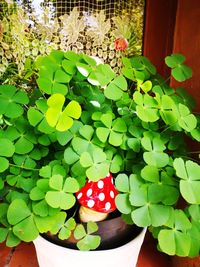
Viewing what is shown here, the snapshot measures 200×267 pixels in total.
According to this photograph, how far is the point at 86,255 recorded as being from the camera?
0.64m

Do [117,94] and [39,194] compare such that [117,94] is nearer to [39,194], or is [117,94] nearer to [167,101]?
[167,101]

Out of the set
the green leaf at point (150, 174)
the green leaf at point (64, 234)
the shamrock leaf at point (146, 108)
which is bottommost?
the green leaf at point (64, 234)

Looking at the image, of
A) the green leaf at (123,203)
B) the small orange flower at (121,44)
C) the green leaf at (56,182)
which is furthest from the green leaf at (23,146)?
the small orange flower at (121,44)

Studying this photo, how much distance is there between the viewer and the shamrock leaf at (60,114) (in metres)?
0.57

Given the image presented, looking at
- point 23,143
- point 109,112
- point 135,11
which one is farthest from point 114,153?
point 135,11

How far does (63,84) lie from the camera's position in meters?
0.67

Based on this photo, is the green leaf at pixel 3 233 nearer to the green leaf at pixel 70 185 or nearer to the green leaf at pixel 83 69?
the green leaf at pixel 70 185

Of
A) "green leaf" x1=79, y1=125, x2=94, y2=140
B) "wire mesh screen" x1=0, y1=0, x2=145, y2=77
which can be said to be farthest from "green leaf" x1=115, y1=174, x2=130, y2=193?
"wire mesh screen" x1=0, y1=0, x2=145, y2=77

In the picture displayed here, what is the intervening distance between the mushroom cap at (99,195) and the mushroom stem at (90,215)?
0.04 m

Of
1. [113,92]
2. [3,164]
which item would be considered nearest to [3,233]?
[3,164]

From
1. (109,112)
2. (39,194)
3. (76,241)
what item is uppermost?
(109,112)

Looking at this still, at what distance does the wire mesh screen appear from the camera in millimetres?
1015

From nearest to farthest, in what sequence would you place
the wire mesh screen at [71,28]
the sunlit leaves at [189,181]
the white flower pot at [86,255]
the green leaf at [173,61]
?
the sunlit leaves at [189,181] → the white flower pot at [86,255] → the green leaf at [173,61] → the wire mesh screen at [71,28]

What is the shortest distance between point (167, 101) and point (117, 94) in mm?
102
